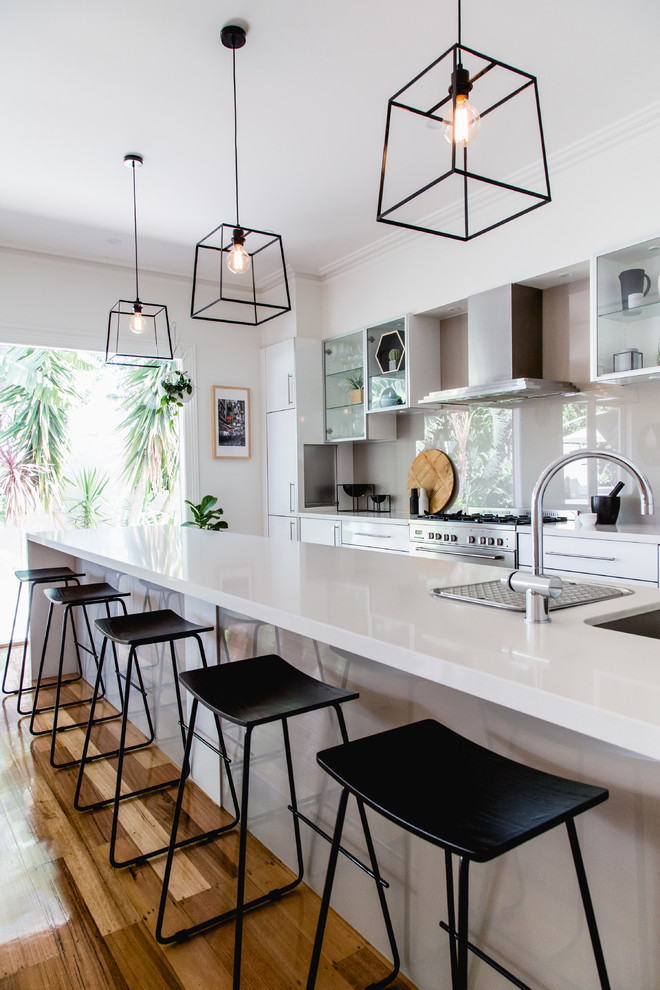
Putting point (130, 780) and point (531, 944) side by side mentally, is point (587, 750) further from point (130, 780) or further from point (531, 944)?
point (130, 780)

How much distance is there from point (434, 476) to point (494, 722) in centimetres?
351

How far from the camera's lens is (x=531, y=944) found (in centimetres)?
121

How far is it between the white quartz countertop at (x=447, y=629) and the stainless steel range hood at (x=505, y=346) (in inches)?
72.8

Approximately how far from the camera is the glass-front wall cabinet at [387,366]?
4566mm

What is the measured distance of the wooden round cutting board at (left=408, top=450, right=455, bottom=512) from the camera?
181 inches

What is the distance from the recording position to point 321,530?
498cm

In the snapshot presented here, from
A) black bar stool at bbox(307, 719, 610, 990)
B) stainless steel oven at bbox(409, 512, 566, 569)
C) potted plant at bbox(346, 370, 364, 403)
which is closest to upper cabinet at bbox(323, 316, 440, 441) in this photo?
potted plant at bbox(346, 370, 364, 403)

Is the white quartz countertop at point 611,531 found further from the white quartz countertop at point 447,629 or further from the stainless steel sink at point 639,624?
the stainless steel sink at point 639,624

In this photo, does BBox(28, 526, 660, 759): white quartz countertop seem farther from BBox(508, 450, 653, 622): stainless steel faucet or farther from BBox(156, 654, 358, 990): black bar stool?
BBox(156, 654, 358, 990): black bar stool

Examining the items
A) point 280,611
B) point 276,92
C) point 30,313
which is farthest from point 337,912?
point 30,313

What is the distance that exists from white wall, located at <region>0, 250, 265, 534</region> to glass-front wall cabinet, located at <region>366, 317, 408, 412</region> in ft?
4.18

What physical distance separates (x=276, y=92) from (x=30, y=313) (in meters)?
2.61

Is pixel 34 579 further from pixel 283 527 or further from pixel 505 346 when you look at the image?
pixel 505 346

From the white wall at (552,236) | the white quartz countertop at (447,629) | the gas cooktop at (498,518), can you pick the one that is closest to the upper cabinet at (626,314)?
the white wall at (552,236)
